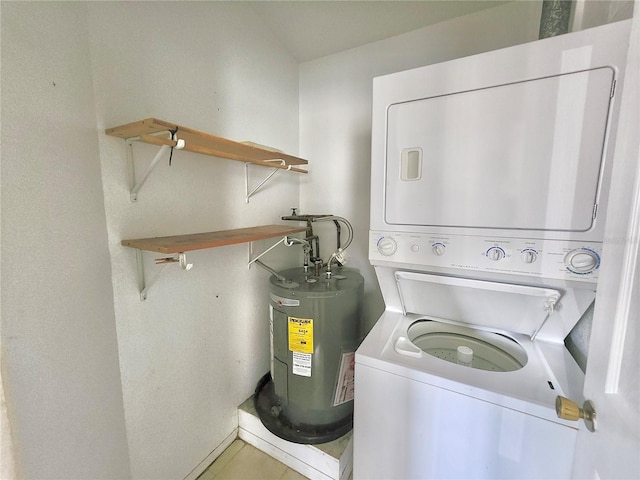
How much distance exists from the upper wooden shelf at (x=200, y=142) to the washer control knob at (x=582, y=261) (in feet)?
3.91

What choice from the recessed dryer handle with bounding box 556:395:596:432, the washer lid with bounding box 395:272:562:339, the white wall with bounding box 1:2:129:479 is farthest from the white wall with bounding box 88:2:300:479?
the recessed dryer handle with bounding box 556:395:596:432

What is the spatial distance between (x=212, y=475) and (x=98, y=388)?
85 centimetres

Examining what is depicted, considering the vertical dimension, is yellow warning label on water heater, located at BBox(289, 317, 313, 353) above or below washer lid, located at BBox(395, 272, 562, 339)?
below

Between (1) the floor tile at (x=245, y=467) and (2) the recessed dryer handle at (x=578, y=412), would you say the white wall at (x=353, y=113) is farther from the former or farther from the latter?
(2) the recessed dryer handle at (x=578, y=412)

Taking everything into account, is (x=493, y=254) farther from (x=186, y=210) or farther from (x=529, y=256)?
(x=186, y=210)

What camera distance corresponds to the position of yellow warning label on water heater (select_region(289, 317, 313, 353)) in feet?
4.28

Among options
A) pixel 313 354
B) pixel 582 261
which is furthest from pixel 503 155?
pixel 313 354

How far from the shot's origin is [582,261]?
0.80 metres

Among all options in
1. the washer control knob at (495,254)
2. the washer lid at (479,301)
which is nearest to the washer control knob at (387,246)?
the washer lid at (479,301)

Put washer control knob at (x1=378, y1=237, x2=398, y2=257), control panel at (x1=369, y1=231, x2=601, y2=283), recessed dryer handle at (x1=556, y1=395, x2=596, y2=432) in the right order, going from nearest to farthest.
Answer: recessed dryer handle at (x1=556, y1=395, x2=596, y2=432) → control panel at (x1=369, y1=231, x2=601, y2=283) → washer control knob at (x1=378, y1=237, x2=398, y2=257)

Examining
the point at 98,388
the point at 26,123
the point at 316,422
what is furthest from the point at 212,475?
the point at 26,123

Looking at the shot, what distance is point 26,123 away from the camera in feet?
2.34

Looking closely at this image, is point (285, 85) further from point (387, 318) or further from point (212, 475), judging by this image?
point (212, 475)

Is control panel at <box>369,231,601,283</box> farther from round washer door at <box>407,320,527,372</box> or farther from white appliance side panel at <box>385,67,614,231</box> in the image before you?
round washer door at <box>407,320,527,372</box>
